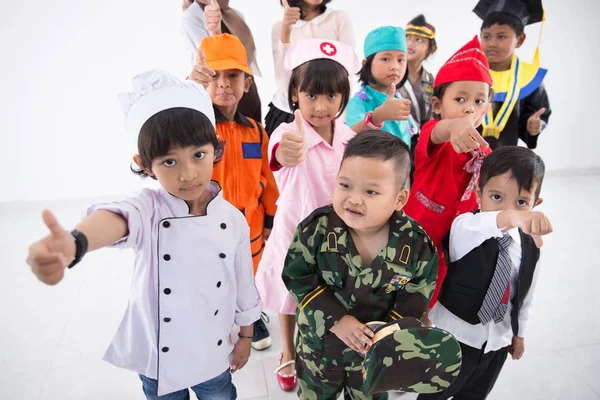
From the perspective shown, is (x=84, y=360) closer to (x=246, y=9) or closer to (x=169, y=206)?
(x=169, y=206)

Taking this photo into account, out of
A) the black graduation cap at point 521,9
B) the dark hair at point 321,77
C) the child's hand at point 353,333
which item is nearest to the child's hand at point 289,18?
the dark hair at point 321,77

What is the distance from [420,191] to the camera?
1.27 meters

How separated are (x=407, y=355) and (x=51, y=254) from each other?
0.63 metres

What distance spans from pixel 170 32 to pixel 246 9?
2.02ft

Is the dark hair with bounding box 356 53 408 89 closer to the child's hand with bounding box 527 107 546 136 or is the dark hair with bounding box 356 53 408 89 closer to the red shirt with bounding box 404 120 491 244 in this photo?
the red shirt with bounding box 404 120 491 244

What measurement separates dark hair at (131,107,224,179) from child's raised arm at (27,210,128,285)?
167 mm

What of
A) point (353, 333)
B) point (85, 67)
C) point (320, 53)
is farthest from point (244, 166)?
point (85, 67)

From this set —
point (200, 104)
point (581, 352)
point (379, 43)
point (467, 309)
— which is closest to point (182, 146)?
point (200, 104)

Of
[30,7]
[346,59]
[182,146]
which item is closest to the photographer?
[182,146]

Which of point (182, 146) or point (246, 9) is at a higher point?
point (246, 9)

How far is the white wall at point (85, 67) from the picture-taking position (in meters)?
2.70

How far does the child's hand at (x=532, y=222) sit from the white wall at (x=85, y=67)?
2.63 m

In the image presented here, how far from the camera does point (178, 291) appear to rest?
80 centimetres

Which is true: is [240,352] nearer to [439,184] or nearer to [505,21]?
[439,184]
